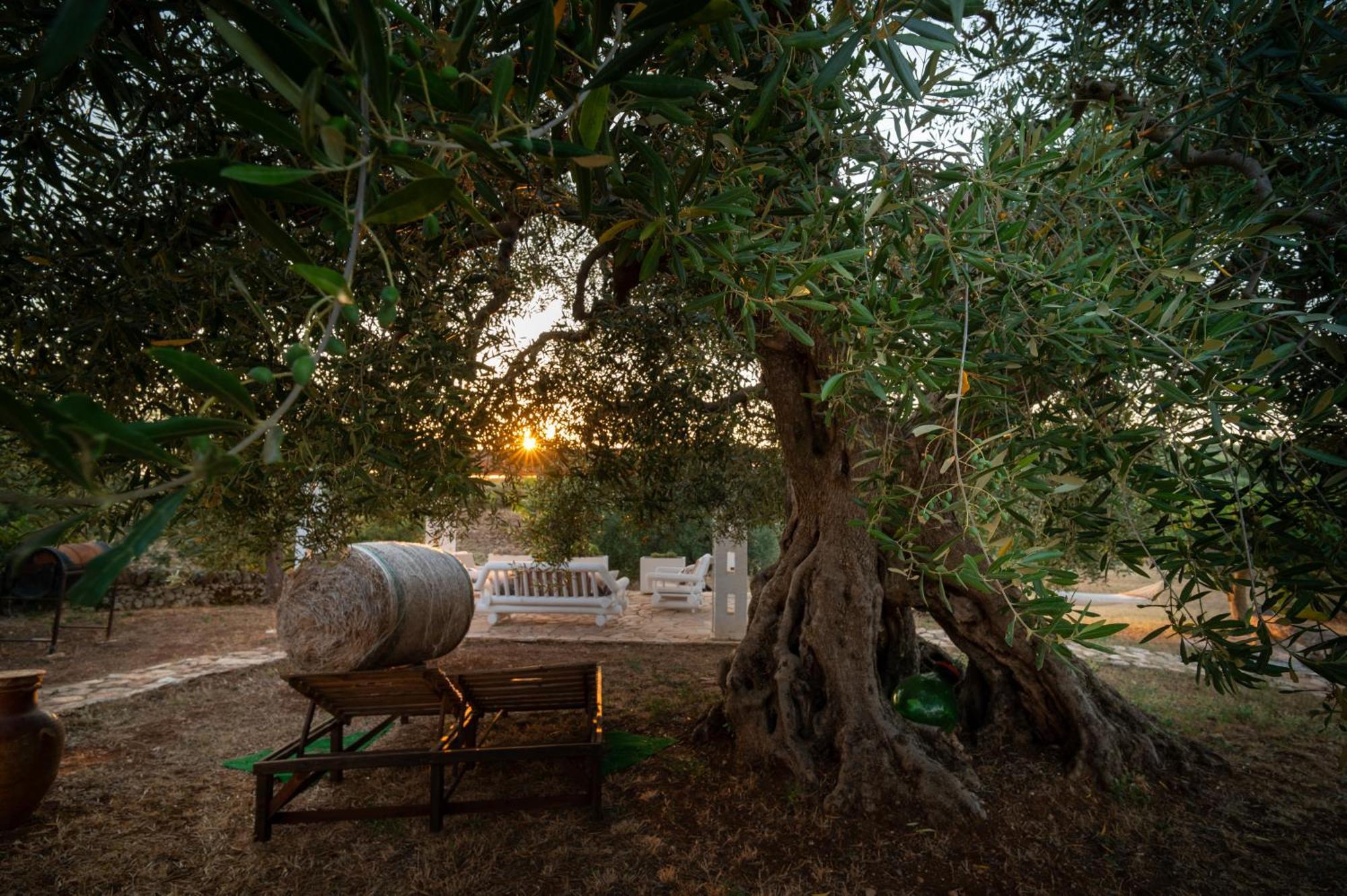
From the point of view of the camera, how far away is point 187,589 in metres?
13.6

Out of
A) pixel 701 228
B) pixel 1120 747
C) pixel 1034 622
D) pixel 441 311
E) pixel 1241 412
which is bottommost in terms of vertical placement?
pixel 1120 747

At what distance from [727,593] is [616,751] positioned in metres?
5.72

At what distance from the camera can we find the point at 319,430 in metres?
2.42

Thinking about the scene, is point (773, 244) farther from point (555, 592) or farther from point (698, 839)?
point (555, 592)

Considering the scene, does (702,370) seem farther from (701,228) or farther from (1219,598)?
(1219,598)

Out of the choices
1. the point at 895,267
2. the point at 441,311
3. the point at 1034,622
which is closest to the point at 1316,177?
the point at 895,267

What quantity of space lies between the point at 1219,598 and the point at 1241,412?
55.9 feet

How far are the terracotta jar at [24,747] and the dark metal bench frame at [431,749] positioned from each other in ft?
4.41

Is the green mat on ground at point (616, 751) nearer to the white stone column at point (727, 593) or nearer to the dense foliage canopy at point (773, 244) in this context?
the dense foliage canopy at point (773, 244)

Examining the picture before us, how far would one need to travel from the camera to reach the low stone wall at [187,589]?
43.1 feet

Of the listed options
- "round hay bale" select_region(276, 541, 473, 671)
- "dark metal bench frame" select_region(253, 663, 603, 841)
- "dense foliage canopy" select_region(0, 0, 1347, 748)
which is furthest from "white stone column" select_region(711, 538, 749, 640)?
"dense foliage canopy" select_region(0, 0, 1347, 748)

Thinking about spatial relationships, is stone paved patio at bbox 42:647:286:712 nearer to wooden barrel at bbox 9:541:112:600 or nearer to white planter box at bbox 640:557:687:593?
wooden barrel at bbox 9:541:112:600

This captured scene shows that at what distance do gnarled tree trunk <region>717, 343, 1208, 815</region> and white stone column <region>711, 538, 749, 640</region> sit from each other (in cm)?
501

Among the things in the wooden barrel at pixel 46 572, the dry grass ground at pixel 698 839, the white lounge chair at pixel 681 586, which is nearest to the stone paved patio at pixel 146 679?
the dry grass ground at pixel 698 839
